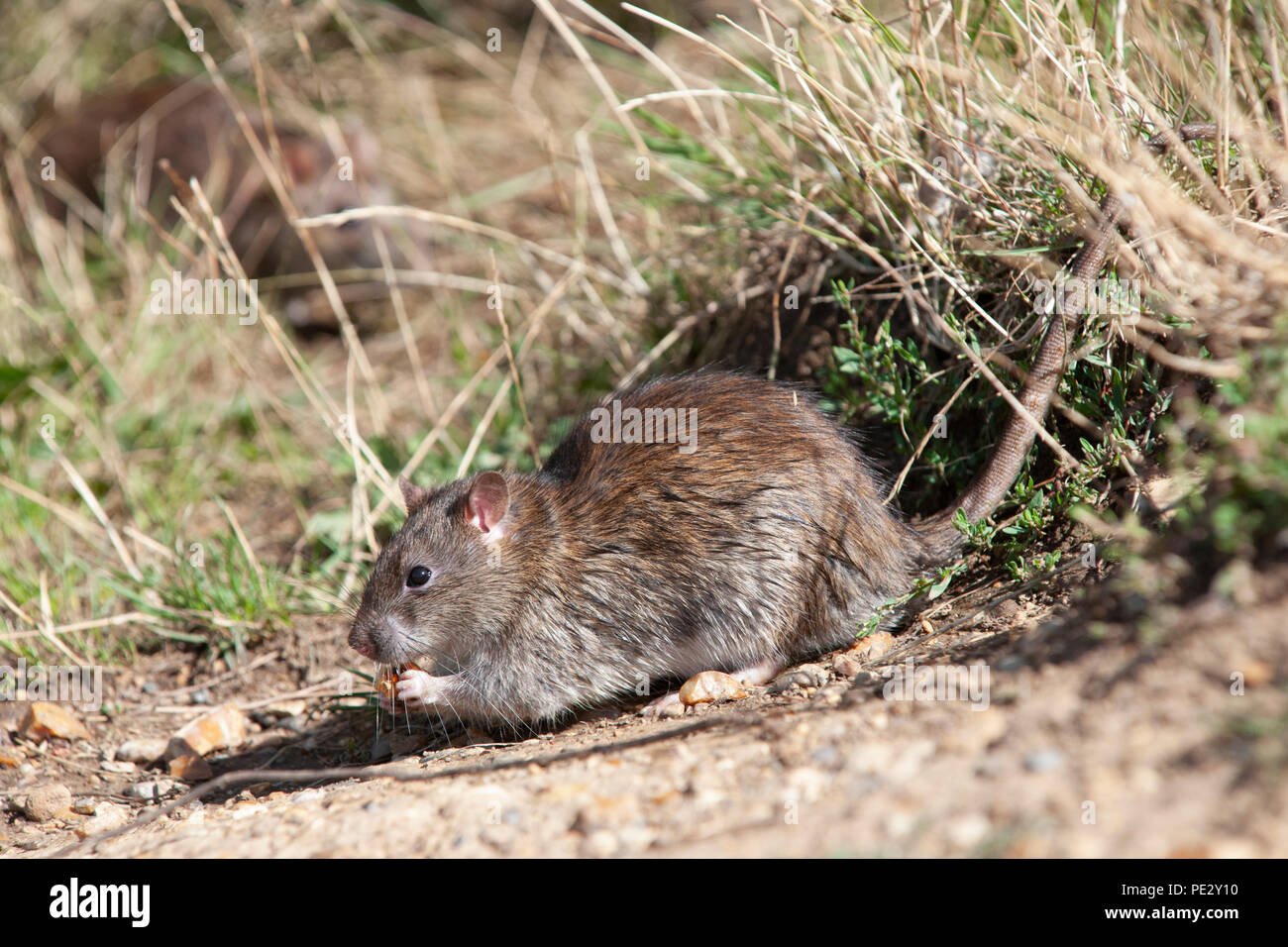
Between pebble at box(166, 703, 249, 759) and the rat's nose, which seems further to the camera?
pebble at box(166, 703, 249, 759)

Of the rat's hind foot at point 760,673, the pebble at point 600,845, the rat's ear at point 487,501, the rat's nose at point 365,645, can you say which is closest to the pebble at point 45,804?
the rat's nose at point 365,645

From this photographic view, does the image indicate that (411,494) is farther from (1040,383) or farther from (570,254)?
(570,254)

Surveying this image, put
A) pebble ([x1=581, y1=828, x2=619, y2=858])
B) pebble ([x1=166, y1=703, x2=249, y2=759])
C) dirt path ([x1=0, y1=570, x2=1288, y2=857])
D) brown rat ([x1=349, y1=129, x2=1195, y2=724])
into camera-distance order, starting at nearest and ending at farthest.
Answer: dirt path ([x1=0, y1=570, x2=1288, y2=857]), pebble ([x1=581, y1=828, x2=619, y2=858]), brown rat ([x1=349, y1=129, x2=1195, y2=724]), pebble ([x1=166, y1=703, x2=249, y2=759])

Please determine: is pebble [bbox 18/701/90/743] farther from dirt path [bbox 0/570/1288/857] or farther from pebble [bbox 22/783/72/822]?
dirt path [bbox 0/570/1288/857]

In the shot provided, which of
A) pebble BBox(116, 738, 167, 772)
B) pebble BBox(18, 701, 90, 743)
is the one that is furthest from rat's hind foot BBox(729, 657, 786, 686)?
pebble BBox(18, 701, 90, 743)

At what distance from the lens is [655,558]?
3908 mm

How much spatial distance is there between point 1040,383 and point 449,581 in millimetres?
2163

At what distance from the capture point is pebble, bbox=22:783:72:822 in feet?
12.5

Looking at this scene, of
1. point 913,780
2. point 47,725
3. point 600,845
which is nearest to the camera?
point 913,780

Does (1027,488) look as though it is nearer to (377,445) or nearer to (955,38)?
(955,38)

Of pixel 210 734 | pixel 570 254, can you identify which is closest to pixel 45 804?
pixel 210 734

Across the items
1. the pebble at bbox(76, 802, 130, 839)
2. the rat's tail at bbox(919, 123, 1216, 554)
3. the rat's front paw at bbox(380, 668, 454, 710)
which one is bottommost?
Answer: the pebble at bbox(76, 802, 130, 839)

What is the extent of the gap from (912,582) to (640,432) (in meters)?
1.12

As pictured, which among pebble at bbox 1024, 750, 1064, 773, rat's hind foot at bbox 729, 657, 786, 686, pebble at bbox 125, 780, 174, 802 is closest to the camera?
pebble at bbox 1024, 750, 1064, 773
